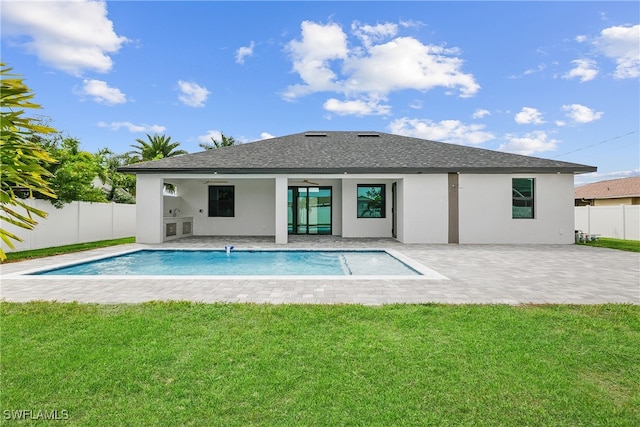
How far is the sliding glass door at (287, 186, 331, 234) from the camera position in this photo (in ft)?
56.0

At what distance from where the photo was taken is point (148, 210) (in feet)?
43.8

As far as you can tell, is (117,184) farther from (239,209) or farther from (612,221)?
(612,221)

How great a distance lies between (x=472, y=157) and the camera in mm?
14617

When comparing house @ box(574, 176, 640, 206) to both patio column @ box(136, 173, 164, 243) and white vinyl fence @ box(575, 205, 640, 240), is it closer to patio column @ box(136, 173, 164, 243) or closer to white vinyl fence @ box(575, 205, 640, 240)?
white vinyl fence @ box(575, 205, 640, 240)

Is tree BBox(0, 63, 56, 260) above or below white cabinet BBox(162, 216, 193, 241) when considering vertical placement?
above

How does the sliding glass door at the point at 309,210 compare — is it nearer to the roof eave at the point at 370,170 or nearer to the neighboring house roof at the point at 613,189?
the roof eave at the point at 370,170

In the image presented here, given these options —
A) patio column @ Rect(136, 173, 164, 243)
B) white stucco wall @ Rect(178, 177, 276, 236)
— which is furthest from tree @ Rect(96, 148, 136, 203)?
patio column @ Rect(136, 173, 164, 243)

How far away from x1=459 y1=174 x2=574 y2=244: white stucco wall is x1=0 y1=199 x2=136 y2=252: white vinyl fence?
16.4m

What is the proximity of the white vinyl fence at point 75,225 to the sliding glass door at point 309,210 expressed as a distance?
8817 millimetres

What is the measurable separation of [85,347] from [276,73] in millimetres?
19600

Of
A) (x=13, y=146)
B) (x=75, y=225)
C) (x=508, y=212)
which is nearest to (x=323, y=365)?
(x=13, y=146)

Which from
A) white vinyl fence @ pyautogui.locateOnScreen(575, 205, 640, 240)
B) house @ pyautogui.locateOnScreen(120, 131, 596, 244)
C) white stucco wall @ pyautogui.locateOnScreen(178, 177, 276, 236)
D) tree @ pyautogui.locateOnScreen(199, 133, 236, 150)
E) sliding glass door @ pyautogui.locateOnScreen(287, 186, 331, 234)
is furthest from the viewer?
tree @ pyautogui.locateOnScreen(199, 133, 236, 150)

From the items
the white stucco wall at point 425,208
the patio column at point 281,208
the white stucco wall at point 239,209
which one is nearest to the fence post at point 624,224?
the white stucco wall at point 425,208

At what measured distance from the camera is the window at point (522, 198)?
13.5 m
